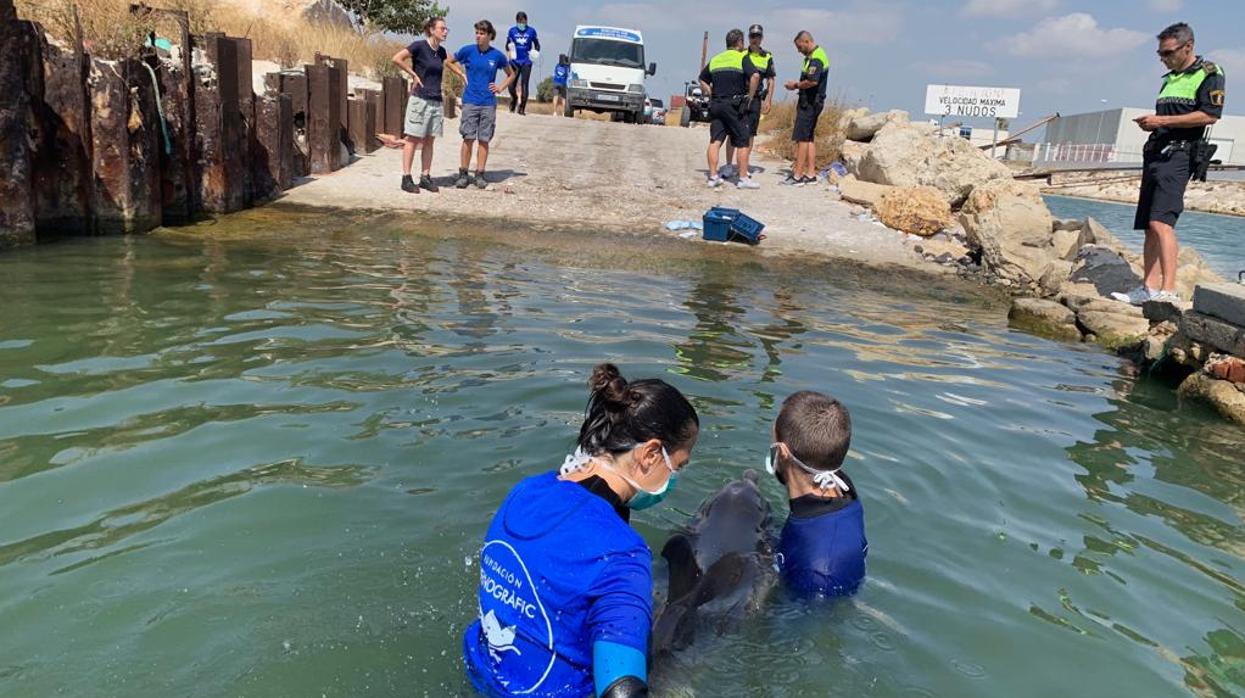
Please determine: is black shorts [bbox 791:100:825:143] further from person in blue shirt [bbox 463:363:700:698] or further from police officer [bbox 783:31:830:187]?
person in blue shirt [bbox 463:363:700:698]

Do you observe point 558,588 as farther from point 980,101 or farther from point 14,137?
point 980,101

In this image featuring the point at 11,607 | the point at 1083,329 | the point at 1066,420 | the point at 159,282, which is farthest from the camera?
the point at 1083,329

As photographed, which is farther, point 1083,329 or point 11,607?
point 1083,329

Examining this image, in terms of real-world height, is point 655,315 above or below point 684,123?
below

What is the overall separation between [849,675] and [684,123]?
2892 cm

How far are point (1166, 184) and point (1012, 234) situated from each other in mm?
3383

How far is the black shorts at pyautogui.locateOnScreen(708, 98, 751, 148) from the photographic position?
1349 cm

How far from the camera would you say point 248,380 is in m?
5.61

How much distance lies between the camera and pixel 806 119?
1449 cm

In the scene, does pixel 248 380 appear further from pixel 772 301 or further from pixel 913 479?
pixel 772 301

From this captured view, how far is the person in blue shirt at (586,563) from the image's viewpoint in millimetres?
2336

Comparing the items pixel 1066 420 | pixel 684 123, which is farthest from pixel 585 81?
pixel 1066 420

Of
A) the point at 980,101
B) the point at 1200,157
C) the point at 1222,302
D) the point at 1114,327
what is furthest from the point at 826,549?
the point at 980,101

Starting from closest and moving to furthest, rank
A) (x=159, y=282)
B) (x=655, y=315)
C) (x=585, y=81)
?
(x=159, y=282)
(x=655, y=315)
(x=585, y=81)
